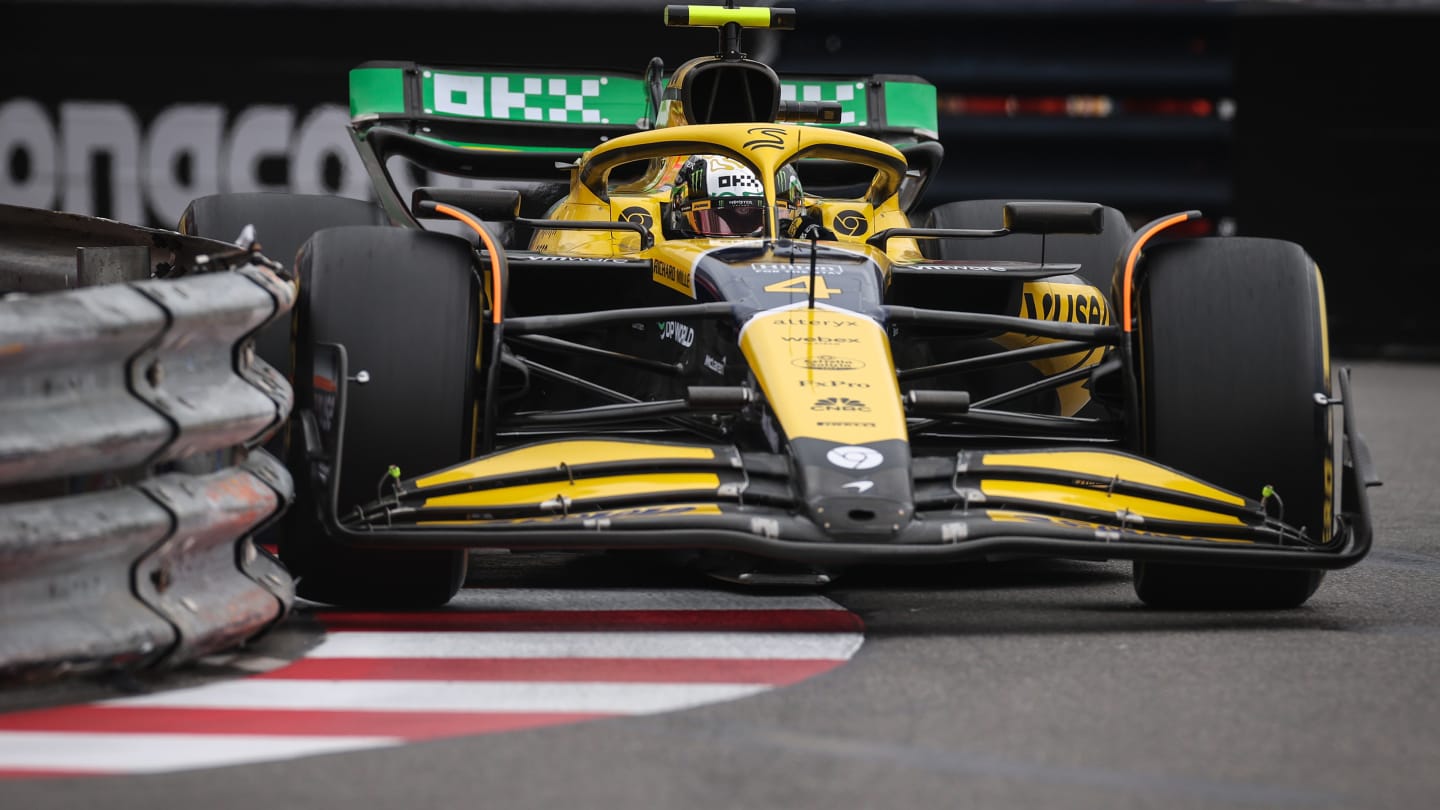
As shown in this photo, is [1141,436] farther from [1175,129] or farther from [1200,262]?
[1175,129]

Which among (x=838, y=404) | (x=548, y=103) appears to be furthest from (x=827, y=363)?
(x=548, y=103)

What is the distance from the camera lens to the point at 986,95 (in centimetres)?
1586

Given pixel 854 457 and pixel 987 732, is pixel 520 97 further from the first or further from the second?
pixel 987 732

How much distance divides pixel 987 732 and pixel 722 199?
3128 mm

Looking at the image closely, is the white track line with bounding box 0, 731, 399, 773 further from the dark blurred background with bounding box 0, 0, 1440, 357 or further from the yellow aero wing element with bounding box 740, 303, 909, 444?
the dark blurred background with bounding box 0, 0, 1440, 357

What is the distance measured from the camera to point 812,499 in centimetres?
480

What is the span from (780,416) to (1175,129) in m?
11.6

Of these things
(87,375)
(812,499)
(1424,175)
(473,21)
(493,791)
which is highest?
(473,21)

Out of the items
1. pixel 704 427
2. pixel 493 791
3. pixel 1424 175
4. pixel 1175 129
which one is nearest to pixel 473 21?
pixel 1175 129

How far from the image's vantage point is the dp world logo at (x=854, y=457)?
4883 millimetres

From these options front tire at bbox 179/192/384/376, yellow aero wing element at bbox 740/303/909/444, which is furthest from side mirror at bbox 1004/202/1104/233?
front tire at bbox 179/192/384/376

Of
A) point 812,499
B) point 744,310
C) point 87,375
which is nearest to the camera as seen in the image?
point 87,375

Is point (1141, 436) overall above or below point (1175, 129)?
below

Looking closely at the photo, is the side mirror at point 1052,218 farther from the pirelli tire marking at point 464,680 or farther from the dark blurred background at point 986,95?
the dark blurred background at point 986,95
